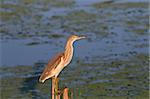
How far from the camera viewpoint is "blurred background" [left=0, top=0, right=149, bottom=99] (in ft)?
33.8

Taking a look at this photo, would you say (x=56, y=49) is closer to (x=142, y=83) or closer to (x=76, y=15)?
(x=142, y=83)

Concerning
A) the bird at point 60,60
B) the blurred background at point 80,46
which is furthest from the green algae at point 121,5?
the bird at point 60,60

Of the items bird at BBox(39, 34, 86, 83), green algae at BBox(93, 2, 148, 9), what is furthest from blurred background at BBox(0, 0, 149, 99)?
bird at BBox(39, 34, 86, 83)

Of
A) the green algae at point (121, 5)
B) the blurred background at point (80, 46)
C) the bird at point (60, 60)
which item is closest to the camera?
the bird at point (60, 60)

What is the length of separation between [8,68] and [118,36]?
140 inches

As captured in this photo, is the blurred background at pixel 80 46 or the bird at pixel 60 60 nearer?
the bird at pixel 60 60

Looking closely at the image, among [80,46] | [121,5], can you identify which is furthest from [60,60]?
[121,5]

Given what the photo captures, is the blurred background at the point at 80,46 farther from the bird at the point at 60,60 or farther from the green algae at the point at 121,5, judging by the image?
the bird at the point at 60,60

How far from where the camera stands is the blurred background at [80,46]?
10289 mm

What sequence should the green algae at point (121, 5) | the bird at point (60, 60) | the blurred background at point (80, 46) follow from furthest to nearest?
1. the green algae at point (121, 5)
2. the blurred background at point (80, 46)
3. the bird at point (60, 60)

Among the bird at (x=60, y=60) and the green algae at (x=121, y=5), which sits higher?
the green algae at (x=121, y=5)

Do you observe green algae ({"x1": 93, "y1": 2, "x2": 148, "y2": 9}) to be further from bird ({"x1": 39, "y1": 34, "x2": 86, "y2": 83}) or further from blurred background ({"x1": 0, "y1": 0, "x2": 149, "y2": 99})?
bird ({"x1": 39, "y1": 34, "x2": 86, "y2": 83})

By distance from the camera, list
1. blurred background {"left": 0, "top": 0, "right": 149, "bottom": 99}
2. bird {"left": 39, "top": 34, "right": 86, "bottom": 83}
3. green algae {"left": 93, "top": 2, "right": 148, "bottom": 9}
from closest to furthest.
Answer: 1. bird {"left": 39, "top": 34, "right": 86, "bottom": 83}
2. blurred background {"left": 0, "top": 0, "right": 149, "bottom": 99}
3. green algae {"left": 93, "top": 2, "right": 148, "bottom": 9}

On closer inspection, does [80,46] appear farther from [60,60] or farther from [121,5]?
[60,60]
